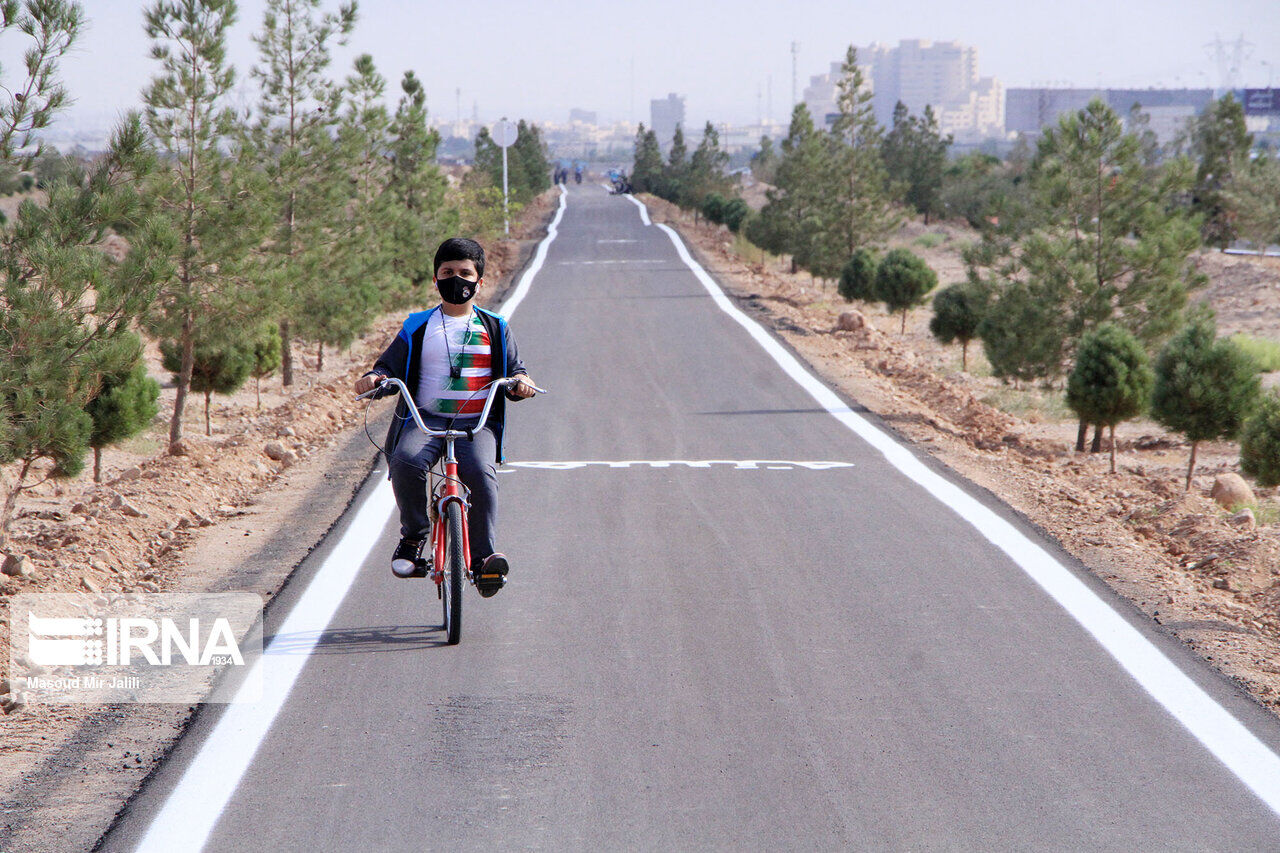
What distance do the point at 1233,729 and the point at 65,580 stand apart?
5773 mm

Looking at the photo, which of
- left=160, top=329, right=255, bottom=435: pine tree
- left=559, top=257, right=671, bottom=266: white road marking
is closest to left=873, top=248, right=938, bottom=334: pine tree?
left=559, top=257, right=671, bottom=266: white road marking

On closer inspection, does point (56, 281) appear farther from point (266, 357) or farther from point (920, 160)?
point (920, 160)

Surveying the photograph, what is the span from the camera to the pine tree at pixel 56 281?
7.86 metres

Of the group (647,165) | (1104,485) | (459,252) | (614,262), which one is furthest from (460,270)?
(647,165)

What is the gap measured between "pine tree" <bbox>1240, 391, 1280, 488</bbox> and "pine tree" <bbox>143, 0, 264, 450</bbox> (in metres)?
11.7

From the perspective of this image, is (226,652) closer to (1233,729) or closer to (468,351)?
(468,351)

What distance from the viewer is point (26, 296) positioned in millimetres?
7848

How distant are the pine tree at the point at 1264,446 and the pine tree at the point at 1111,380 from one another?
2.27 metres

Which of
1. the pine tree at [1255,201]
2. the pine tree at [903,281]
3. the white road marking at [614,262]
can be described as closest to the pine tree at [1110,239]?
the pine tree at [903,281]

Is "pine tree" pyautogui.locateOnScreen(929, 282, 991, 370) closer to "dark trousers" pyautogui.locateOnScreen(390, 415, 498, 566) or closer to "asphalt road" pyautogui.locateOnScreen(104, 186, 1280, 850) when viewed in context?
"asphalt road" pyautogui.locateOnScreen(104, 186, 1280, 850)

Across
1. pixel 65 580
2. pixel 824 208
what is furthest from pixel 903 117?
pixel 65 580

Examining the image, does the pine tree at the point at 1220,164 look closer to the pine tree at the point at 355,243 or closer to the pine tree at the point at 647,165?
the pine tree at the point at 355,243

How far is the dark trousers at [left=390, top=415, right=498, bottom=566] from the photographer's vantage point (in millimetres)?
5555

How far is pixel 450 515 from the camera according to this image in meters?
5.49
